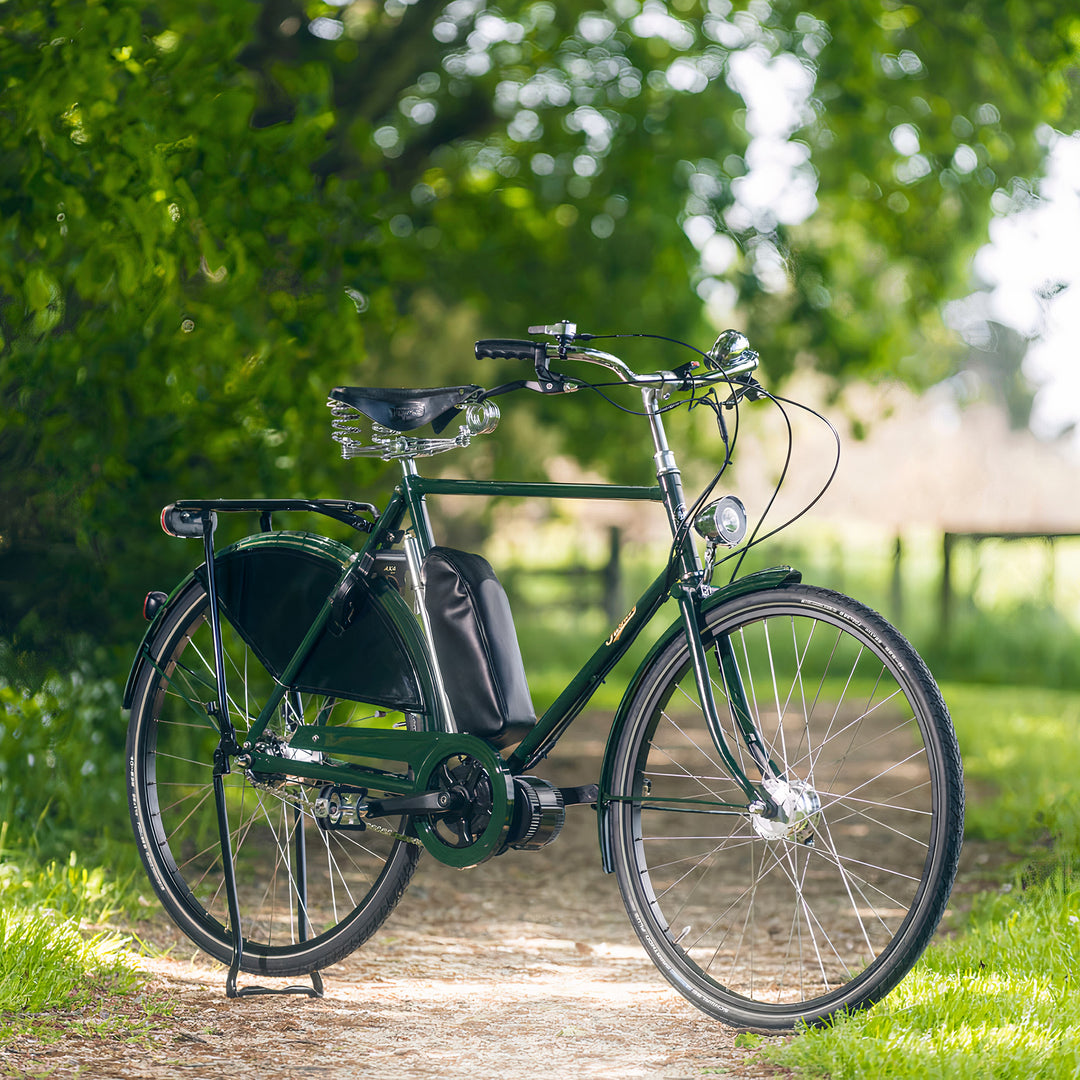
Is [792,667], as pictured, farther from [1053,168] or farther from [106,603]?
[106,603]

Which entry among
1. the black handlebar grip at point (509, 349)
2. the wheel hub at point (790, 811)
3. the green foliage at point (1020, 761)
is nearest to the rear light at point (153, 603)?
the black handlebar grip at point (509, 349)

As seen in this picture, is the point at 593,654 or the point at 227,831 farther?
the point at 227,831

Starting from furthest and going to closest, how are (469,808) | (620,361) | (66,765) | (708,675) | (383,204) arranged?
(383,204) < (66,765) < (469,808) < (620,361) < (708,675)

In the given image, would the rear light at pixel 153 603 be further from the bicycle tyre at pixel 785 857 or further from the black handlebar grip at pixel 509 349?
the bicycle tyre at pixel 785 857

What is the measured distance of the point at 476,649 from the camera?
10.4 ft

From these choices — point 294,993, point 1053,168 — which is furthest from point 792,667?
point 294,993

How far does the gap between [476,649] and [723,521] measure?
699 mm

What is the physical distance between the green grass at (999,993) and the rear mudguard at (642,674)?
0.57 metres

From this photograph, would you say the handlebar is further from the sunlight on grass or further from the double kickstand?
the sunlight on grass

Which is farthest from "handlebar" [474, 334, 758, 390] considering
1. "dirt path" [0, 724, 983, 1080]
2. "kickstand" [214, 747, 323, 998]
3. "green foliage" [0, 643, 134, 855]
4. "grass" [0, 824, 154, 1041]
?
"green foliage" [0, 643, 134, 855]

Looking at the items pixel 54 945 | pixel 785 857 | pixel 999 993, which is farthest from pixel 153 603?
pixel 999 993

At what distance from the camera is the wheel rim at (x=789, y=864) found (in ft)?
8.99

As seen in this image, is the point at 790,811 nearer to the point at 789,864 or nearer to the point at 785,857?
the point at 785,857

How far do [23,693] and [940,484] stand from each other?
19364mm
